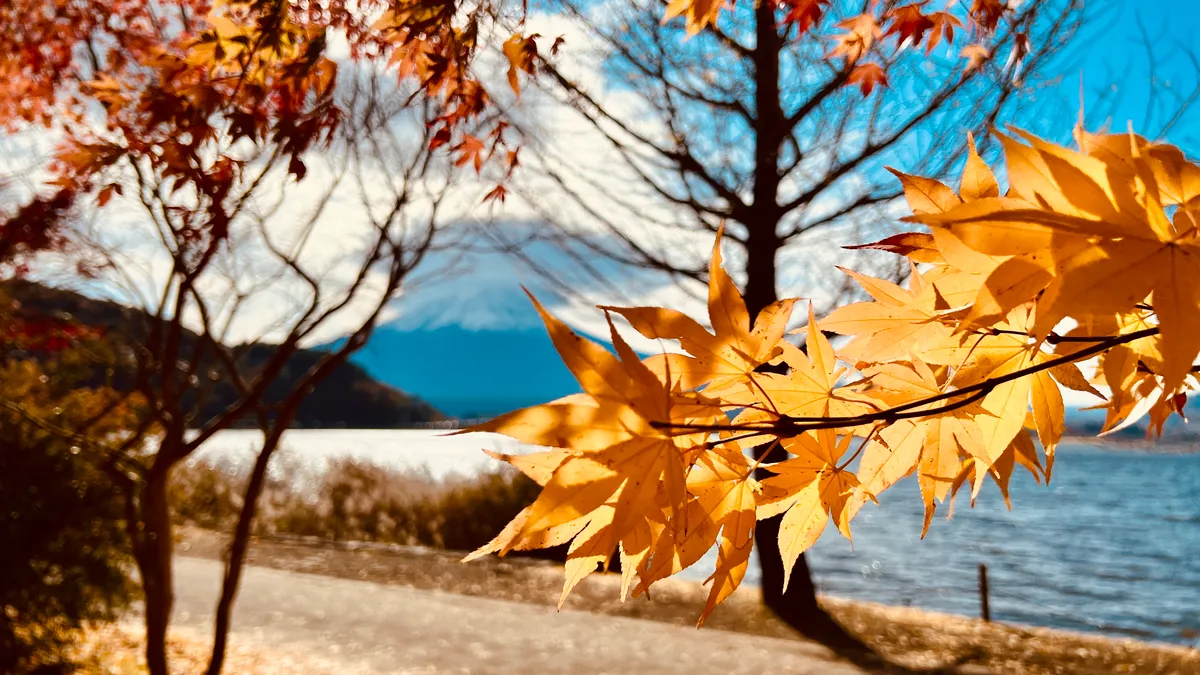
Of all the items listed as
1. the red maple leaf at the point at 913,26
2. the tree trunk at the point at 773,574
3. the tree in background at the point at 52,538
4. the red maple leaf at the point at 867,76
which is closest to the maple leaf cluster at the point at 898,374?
the red maple leaf at the point at 913,26

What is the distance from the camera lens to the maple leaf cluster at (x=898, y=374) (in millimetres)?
444

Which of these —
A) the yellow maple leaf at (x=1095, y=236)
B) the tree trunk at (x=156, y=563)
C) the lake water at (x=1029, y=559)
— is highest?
the yellow maple leaf at (x=1095, y=236)

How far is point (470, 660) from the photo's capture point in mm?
6461

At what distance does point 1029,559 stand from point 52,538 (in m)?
22.0

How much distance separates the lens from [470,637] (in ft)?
23.5

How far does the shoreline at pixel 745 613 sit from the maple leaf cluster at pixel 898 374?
4.73 m

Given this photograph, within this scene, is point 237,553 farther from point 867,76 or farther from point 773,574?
point 773,574

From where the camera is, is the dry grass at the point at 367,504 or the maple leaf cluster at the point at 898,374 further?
the dry grass at the point at 367,504

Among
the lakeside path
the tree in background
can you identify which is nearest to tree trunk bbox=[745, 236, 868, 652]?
the lakeside path

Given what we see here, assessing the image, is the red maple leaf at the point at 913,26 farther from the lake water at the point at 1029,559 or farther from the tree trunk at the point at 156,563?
the lake water at the point at 1029,559

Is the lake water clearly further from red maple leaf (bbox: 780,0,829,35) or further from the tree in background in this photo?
red maple leaf (bbox: 780,0,829,35)

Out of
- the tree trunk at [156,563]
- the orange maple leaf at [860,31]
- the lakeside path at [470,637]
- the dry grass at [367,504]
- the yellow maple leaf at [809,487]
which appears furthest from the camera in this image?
the dry grass at [367,504]

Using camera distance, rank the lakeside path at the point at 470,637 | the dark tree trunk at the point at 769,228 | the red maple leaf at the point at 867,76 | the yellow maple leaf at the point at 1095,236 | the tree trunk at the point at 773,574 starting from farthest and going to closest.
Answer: the tree trunk at the point at 773,574
the dark tree trunk at the point at 769,228
the lakeside path at the point at 470,637
the red maple leaf at the point at 867,76
the yellow maple leaf at the point at 1095,236

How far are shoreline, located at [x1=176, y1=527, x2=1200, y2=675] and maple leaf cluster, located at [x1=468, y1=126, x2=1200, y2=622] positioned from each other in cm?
473
